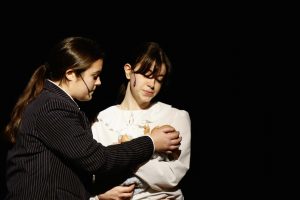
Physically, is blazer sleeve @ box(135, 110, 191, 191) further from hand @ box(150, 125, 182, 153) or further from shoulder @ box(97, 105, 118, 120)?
shoulder @ box(97, 105, 118, 120)

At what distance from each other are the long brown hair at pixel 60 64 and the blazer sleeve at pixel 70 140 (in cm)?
18

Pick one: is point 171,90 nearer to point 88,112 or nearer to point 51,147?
point 88,112

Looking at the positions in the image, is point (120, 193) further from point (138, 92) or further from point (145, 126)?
point (138, 92)

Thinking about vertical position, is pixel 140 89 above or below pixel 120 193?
above

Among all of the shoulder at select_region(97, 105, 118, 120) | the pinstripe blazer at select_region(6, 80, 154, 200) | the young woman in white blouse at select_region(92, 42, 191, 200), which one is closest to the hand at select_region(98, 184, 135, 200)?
the young woman in white blouse at select_region(92, 42, 191, 200)

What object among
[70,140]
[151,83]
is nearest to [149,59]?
[151,83]

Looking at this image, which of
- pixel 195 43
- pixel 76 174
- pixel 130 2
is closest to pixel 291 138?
pixel 195 43

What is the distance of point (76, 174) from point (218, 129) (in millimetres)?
1167

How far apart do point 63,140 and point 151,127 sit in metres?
0.52

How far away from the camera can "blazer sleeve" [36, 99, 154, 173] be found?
1435mm

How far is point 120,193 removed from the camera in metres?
1.66

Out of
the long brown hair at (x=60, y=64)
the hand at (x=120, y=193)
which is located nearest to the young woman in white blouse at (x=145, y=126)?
the hand at (x=120, y=193)

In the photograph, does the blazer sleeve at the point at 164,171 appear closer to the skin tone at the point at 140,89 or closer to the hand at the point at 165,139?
the hand at the point at 165,139

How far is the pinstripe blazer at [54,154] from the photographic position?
56.7 inches
